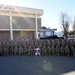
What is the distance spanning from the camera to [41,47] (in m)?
11.8

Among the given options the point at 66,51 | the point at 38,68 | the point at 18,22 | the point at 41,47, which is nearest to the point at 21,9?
the point at 18,22

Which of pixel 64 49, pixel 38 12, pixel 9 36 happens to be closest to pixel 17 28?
pixel 9 36

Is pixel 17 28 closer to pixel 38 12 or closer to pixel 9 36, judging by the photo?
pixel 9 36

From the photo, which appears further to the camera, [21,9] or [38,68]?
[21,9]

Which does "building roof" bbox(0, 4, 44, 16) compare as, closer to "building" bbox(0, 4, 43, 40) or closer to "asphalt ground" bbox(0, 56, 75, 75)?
"building" bbox(0, 4, 43, 40)

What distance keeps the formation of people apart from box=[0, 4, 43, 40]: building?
10068 millimetres

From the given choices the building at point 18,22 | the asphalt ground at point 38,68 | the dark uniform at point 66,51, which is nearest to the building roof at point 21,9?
the building at point 18,22

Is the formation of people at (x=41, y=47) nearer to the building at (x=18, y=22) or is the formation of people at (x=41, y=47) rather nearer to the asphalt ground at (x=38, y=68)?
the asphalt ground at (x=38, y=68)

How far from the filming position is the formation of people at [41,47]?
11.5 meters

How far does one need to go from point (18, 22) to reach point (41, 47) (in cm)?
1235

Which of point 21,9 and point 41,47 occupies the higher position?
point 21,9

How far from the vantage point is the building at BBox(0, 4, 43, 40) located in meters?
21.6

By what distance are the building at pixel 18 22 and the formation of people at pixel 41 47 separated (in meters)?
10.1

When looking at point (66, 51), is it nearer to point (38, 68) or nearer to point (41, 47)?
point (41, 47)
